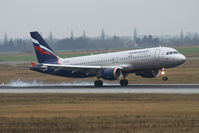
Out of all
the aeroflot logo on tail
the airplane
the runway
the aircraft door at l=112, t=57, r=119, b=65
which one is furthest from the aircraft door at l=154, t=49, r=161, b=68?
the aeroflot logo on tail

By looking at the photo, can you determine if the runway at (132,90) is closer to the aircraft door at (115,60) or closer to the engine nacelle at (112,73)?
the engine nacelle at (112,73)

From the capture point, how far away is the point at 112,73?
180 ft

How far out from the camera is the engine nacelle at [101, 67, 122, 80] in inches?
2158

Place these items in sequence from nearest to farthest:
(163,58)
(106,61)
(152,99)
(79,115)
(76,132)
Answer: (76,132) → (79,115) → (152,99) → (163,58) → (106,61)

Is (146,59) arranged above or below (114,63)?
above

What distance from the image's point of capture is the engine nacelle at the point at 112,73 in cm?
5481

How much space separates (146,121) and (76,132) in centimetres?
501

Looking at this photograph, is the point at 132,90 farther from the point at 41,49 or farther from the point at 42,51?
the point at 41,49

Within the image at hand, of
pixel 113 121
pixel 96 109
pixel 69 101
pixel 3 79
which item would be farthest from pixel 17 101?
pixel 3 79

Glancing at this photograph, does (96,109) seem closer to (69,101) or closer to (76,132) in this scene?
(69,101)

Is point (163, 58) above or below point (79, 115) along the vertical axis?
above

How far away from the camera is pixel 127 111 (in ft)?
111

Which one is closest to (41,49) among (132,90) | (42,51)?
(42,51)

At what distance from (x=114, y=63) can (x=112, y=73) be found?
2879mm
